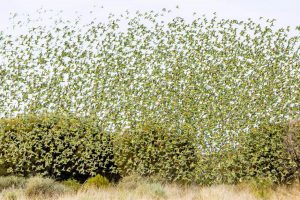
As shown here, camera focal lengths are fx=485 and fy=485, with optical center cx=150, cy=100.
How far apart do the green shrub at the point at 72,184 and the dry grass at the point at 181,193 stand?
1025 millimetres

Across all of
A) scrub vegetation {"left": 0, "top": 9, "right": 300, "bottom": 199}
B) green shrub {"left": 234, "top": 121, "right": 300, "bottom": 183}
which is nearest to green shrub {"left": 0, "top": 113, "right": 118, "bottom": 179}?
scrub vegetation {"left": 0, "top": 9, "right": 300, "bottom": 199}

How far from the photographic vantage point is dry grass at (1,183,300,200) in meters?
8.29

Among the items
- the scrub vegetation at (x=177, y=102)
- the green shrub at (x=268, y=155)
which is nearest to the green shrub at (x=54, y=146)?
the scrub vegetation at (x=177, y=102)

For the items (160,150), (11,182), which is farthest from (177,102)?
(11,182)

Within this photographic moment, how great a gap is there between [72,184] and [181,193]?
3.07 m

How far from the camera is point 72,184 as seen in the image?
11.7 metres

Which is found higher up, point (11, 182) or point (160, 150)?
point (160, 150)

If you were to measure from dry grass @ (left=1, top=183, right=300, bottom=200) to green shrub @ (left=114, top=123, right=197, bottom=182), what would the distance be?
0.47 meters

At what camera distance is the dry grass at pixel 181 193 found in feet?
27.2

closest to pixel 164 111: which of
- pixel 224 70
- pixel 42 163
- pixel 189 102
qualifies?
pixel 189 102

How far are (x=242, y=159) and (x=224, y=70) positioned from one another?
1942mm

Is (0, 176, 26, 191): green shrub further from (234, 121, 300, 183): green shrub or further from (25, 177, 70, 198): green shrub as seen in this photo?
(234, 121, 300, 183): green shrub

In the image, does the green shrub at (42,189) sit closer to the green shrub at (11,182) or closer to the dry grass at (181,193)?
the dry grass at (181,193)

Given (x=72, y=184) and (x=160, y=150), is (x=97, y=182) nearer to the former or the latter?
(x=72, y=184)
